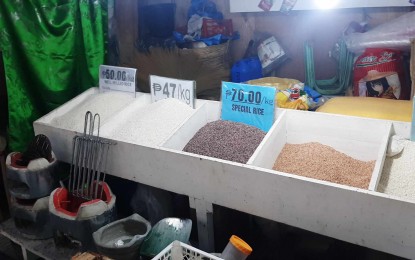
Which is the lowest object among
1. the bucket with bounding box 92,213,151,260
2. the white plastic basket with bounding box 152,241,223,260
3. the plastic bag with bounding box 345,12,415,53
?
the bucket with bounding box 92,213,151,260

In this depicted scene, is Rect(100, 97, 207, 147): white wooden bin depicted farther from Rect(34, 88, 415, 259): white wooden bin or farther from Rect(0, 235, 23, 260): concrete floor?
Rect(0, 235, 23, 260): concrete floor

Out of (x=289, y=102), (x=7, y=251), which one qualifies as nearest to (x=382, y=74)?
(x=289, y=102)

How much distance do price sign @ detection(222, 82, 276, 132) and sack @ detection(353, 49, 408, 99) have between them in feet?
2.74

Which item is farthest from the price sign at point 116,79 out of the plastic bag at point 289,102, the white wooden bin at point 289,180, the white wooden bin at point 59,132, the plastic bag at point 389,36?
the plastic bag at point 389,36

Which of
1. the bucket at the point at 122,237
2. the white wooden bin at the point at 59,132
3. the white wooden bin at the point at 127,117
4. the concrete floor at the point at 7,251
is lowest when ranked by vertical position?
the concrete floor at the point at 7,251

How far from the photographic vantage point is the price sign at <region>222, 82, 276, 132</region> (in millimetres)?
1765

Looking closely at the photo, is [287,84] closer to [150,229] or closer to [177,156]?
[177,156]

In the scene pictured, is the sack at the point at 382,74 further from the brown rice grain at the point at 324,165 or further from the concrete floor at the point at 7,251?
the concrete floor at the point at 7,251

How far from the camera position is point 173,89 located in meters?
1.98

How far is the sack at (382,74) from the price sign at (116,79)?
4.39 feet

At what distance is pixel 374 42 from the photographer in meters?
2.31

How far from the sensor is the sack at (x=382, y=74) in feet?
7.26

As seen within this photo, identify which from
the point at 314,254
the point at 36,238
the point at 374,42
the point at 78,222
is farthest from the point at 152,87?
the point at 374,42

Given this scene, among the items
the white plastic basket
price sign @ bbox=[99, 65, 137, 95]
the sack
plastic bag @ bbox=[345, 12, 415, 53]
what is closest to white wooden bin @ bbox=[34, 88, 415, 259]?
the white plastic basket
